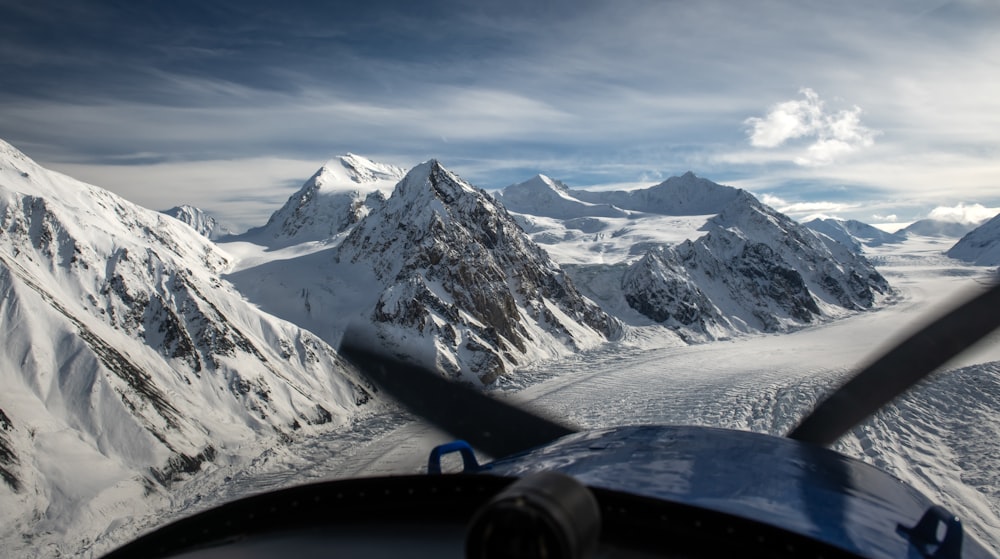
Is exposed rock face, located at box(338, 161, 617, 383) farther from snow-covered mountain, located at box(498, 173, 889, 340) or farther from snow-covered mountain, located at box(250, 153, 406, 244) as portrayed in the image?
snow-covered mountain, located at box(250, 153, 406, 244)

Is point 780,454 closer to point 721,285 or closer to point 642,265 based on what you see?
point 642,265

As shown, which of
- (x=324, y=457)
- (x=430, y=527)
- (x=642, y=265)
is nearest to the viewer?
(x=430, y=527)

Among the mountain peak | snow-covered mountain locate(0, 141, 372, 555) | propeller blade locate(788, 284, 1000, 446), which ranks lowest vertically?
snow-covered mountain locate(0, 141, 372, 555)

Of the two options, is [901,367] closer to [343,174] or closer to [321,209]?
[321,209]

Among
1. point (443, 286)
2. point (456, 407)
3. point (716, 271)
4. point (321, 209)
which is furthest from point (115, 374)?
point (716, 271)

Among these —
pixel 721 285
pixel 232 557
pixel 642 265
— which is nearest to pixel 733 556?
pixel 232 557

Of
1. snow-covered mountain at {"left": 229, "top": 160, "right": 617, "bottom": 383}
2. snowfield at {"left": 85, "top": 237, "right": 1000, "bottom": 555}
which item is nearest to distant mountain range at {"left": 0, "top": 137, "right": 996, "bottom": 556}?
snow-covered mountain at {"left": 229, "top": 160, "right": 617, "bottom": 383}
